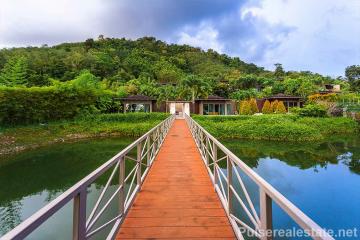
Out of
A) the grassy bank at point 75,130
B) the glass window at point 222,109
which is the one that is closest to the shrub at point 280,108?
the glass window at point 222,109

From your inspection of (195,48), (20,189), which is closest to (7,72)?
(20,189)

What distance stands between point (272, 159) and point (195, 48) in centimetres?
7221

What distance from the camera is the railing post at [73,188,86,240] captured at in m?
2.10

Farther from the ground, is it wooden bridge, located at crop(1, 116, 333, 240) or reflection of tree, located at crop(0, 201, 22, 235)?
wooden bridge, located at crop(1, 116, 333, 240)

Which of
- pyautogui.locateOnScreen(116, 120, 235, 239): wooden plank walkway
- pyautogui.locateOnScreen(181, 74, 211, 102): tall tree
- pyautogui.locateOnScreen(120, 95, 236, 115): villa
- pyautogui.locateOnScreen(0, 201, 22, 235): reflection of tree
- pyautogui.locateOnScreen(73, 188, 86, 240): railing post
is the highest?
pyautogui.locateOnScreen(181, 74, 211, 102): tall tree

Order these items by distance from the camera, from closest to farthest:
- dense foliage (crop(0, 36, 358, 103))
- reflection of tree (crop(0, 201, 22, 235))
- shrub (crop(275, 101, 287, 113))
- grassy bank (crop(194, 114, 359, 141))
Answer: reflection of tree (crop(0, 201, 22, 235)) → grassy bank (crop(194, 114, 359, 141)) → shrub (crop(275, 101, 287, 113)) → dense foliage (crop(0, 36, 358, 103))

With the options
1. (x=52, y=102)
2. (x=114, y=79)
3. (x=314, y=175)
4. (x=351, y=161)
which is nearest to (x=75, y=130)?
(x=52, y=102)

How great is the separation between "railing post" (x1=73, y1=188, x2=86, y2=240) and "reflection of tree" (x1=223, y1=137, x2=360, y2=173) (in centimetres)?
1146

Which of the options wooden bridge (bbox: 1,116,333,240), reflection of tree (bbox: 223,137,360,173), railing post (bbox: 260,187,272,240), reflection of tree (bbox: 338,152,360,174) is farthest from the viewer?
reflection of tree (bbox: 223,137,360,173)

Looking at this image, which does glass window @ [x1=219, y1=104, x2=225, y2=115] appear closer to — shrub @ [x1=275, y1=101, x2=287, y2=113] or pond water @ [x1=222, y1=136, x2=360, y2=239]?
shrub @ [x1=275, y1=101, x2=287, y2=113]

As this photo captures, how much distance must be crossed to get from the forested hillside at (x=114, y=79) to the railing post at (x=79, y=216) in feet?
66.3

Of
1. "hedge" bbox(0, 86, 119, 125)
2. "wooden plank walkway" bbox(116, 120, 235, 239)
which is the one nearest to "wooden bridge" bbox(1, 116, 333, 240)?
"wooden plank walkway" bbox(116, 120, 235, 239)

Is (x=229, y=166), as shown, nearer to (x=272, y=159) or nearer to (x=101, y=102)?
(x=272, y=159)

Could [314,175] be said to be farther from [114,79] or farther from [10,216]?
[114,79]
